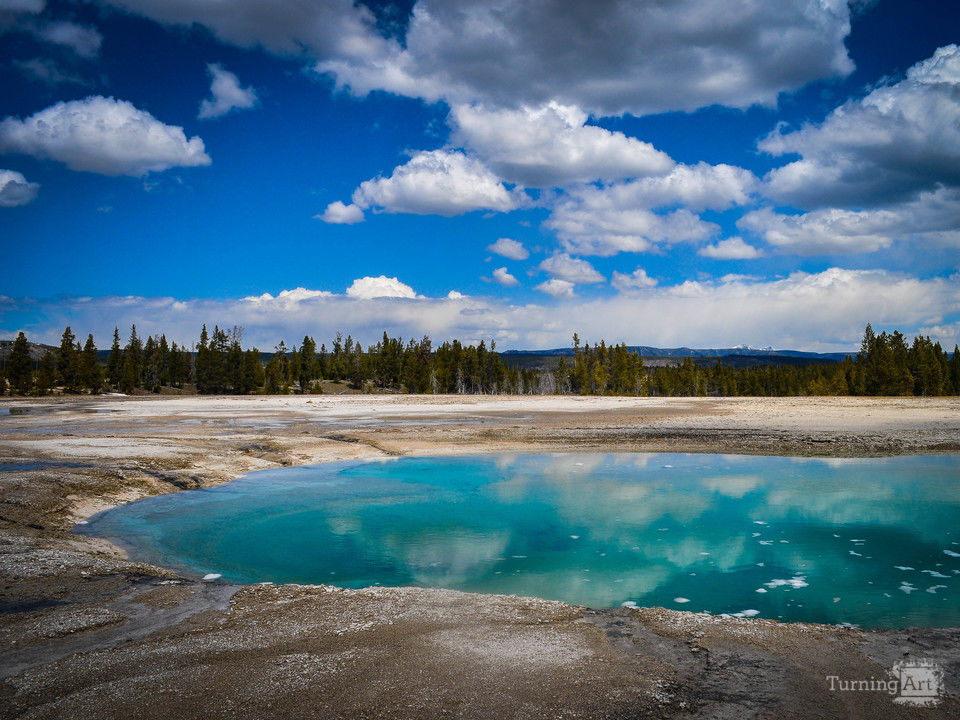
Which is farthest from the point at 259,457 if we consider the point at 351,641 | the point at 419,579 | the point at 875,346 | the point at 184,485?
the point at 875,346

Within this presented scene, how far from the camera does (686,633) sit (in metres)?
7.20

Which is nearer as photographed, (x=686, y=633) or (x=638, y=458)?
(x=686, y=633)

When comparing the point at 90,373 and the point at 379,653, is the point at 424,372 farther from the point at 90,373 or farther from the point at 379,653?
the point at 379,653

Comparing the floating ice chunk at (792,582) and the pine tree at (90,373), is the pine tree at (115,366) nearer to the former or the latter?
the pine tree at (90,373)

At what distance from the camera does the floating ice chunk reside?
10.5 meters

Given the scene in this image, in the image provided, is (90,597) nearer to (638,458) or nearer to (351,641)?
(351,641)

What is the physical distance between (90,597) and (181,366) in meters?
129

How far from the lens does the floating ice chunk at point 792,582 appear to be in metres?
10.5

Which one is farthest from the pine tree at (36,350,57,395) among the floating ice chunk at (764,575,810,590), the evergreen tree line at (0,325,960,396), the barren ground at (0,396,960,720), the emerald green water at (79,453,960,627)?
the floating ice chunk at (764,575,810,590)

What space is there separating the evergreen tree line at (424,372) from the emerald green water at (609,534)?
293ft

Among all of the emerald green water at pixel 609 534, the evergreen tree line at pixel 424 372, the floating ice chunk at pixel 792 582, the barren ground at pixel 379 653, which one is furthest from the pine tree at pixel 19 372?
the floating ice chunk at pixel 792 582

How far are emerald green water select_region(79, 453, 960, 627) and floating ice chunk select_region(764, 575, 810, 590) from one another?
0.04m

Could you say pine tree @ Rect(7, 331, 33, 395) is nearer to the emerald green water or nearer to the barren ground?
the emerald green water

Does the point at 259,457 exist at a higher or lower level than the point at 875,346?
lower
